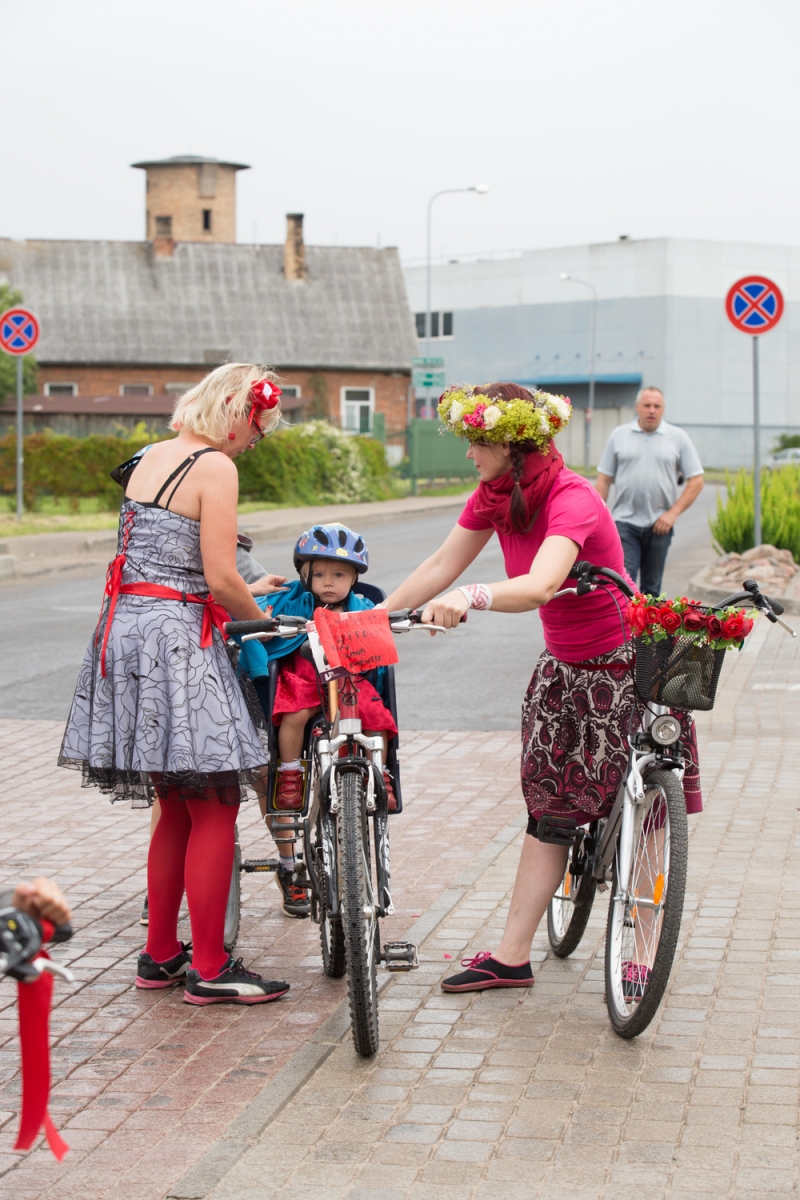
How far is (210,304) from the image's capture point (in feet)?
177

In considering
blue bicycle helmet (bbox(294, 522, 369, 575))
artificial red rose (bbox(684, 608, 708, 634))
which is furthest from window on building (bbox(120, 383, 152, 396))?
artificial red rose (bbox(684, 608, 708, 634))

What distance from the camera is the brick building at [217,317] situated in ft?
173

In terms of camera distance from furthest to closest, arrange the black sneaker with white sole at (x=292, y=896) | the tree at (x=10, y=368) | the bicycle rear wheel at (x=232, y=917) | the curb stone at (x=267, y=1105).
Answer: the tree at (x=10, y=368) < the black sneaker with white sole at (x=292, y=896) < the bicycle rear wheel at (x=232, y=917) < the curb stone at (x=267, y=1105)

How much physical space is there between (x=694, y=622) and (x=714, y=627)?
0.19 feet

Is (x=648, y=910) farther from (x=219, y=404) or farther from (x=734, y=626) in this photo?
(x=219, y=404)

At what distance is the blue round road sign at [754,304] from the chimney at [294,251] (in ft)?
132

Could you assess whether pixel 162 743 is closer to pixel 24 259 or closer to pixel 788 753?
pixel 788 753

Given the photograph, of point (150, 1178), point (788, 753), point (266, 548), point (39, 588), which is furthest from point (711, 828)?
point (266, 548)

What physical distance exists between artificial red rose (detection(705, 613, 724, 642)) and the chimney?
169 ft

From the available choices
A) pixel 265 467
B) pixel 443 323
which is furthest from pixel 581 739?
pixel 443 323

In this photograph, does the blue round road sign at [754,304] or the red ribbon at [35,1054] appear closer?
the red ribbon at [35,1054]

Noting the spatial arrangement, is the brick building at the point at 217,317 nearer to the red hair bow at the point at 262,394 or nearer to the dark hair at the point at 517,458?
the red hair bow at the point at 262,394

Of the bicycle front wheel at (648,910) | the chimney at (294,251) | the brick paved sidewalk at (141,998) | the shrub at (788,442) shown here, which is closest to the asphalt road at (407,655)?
the brick paved sidewalk at (141,998)

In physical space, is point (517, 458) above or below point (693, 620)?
above
